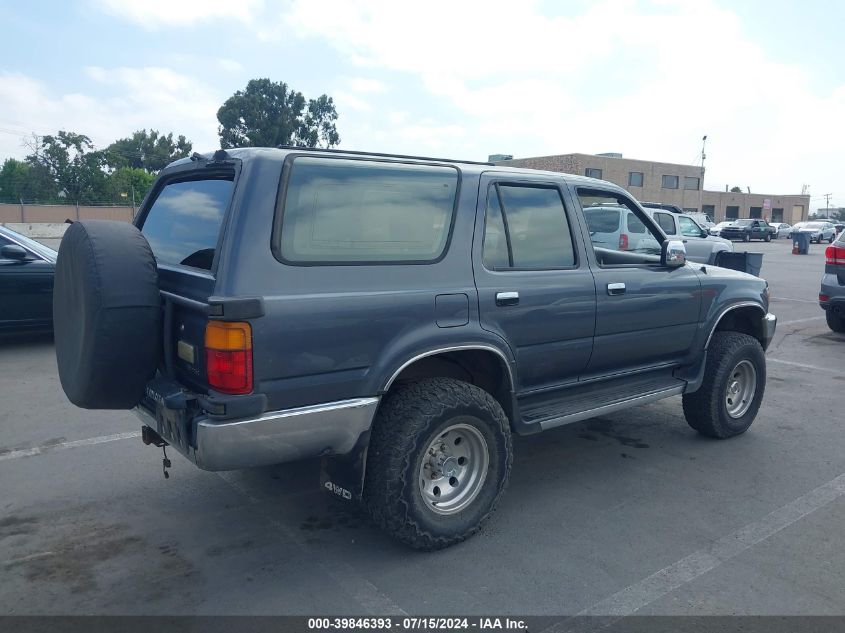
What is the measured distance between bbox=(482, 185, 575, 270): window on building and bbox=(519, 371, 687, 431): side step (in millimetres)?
844

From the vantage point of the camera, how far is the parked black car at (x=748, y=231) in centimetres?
4272

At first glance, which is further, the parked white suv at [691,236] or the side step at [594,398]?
the parked white suv at [691,236]

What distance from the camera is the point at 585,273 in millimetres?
4375

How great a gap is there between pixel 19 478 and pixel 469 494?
3025mm

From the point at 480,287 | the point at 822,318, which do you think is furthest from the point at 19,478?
the point at 822,318

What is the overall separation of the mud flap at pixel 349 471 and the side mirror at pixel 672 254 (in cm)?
263

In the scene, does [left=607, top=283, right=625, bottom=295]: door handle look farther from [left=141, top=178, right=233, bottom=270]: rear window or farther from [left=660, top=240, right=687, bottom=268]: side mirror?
[left=141, top=178, right=233, bottom=270]: rear window

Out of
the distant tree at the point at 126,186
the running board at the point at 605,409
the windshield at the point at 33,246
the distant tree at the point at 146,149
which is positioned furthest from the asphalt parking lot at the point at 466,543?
the distant tree at the point at 146,149

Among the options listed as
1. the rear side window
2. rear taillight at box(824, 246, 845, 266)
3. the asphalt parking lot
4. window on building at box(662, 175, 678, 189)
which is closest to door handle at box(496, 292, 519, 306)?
the rear side window

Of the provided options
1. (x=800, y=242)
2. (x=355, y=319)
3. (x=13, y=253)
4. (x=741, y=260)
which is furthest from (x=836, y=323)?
(x=800, y=242)

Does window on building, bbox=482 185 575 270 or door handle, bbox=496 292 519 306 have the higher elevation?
window on building, bbox=482 185 575 270

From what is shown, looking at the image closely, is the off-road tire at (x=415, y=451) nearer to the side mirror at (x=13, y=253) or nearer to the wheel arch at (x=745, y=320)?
the wheel arch at (x=745, y=320)

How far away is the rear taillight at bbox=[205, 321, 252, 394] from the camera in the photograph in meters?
3.00

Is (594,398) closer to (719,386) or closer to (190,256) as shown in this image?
(719,386)
